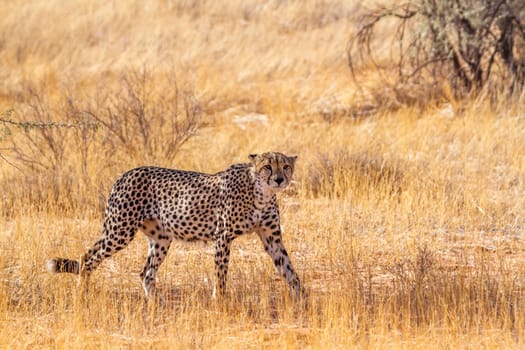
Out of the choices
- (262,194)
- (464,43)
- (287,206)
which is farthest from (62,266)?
(464,43)

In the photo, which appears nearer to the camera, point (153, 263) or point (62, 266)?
point (62, 266)

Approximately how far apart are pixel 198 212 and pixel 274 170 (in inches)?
24.4

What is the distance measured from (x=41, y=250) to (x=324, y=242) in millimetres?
2060

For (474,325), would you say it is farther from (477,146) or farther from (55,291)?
(477,146)

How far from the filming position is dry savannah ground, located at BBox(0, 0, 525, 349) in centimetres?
523

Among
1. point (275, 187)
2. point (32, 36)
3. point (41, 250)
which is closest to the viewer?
point (275, 187)

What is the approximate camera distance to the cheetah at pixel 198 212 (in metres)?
5.74

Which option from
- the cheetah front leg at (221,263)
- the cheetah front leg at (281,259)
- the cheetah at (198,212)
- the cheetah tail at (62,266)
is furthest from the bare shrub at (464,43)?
the cheetah tail at (62,266)

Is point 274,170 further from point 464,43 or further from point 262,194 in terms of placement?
point 464,43

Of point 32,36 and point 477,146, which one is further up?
point 32,36

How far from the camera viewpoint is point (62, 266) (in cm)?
592

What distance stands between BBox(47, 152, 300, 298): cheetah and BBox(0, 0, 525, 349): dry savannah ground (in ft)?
0.69

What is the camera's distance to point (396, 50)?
16.2m

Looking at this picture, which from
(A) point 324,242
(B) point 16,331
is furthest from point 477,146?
(B) point 16,331
